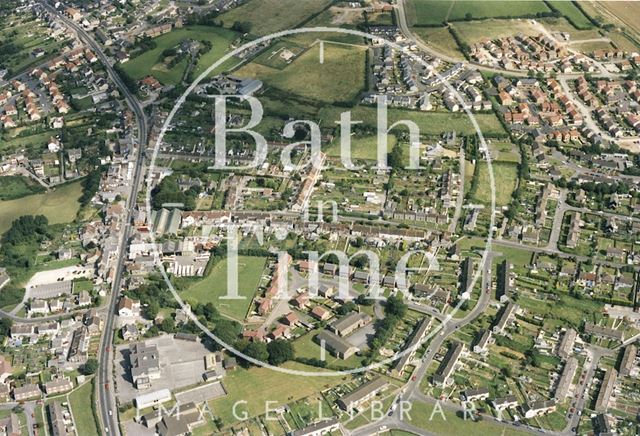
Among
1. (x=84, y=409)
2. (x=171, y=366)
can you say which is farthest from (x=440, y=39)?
(x=84, y=409)

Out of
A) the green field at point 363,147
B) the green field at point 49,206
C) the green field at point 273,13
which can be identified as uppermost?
the green field at point 273,13

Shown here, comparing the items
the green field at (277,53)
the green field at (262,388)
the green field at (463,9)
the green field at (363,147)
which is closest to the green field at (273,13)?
the green field at (277,53)

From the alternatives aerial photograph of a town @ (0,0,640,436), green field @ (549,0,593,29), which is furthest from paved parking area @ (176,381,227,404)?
green field @ (549,0,593,29)

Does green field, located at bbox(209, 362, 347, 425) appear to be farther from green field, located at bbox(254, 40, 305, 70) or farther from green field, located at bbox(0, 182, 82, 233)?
green field, located at bbox(254, 40, 305, 70)

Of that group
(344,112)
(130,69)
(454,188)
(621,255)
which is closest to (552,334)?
(621,255)

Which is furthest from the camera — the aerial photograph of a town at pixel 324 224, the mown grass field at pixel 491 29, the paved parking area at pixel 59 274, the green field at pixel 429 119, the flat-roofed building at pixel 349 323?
the mown grass field at pixel 491 29

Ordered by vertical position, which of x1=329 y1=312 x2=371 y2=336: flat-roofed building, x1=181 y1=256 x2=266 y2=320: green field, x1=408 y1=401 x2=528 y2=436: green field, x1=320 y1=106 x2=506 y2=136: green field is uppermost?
x1=320 y1=106 x2=506 y2=136: green field

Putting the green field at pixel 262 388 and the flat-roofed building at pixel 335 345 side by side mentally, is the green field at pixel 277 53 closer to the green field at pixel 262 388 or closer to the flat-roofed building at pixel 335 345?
the flat-roofed building at pixel 335 345
